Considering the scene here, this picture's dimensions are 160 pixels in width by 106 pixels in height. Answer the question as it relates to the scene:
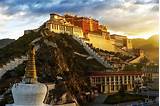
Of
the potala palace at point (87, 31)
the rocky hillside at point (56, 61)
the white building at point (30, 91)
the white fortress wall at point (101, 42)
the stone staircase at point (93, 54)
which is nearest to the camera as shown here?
the white building at point (30, 91)

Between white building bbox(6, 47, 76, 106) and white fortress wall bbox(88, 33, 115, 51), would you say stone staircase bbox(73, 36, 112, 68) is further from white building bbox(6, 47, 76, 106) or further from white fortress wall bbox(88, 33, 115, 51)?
white building bbox(6, 47, 76, 106)

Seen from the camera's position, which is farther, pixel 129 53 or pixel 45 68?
pixel 129 53

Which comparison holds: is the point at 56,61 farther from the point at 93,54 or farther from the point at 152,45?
the point at 152,45

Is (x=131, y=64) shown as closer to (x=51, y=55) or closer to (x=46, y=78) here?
(x=51, y=55)

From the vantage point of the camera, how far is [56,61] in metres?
11.9

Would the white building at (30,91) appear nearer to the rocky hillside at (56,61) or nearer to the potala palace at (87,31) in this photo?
the rocky hillside at (56,61)

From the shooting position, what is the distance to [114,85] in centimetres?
1191

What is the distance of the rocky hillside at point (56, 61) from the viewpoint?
36.5 feet

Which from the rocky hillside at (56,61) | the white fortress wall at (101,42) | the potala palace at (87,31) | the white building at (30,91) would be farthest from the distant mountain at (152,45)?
the white fortress wall at (101,42)

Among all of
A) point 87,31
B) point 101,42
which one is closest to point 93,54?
point 87,31

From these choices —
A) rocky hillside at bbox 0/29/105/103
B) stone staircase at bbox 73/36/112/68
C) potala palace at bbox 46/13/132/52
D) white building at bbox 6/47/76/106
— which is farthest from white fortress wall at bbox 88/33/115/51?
white building at bbox 6/47/76/106

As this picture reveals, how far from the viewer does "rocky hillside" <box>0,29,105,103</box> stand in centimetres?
1112

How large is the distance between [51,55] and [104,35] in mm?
2735

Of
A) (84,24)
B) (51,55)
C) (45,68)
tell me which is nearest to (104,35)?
(84,24)
